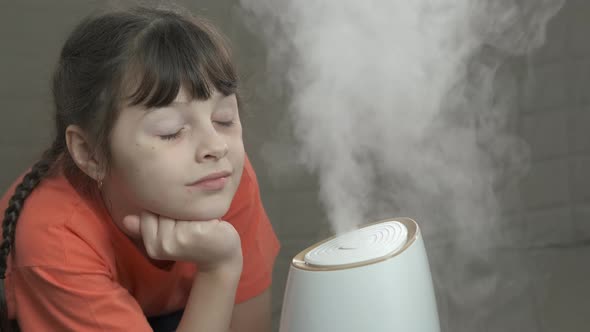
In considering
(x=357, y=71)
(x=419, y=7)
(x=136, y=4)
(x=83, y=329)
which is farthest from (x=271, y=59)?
(x=83, y=329)

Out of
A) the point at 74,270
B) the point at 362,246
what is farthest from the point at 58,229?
the point at 362,246

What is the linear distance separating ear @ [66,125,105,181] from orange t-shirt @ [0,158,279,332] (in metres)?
0.06

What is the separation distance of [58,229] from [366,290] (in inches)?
18.6

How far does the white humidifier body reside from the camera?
36.9 inches

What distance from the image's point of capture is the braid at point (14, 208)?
1163mm

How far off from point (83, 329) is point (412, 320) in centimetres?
47

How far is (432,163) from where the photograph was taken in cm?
170

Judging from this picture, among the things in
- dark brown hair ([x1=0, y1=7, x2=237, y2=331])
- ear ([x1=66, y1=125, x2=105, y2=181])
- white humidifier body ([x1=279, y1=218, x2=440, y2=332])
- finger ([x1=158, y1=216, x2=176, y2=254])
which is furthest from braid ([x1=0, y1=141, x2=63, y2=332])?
white humidifier body ([x1=279, y1=218, x2=440, y2=332])

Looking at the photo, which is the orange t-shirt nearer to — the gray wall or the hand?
the hand

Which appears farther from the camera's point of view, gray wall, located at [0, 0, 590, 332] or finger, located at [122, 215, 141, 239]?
gray wall, located at [0, 0, 590, 332]

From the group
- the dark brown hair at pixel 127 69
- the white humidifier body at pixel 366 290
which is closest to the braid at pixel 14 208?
the dark brown hair at pixel 127 69

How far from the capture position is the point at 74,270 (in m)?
1.10

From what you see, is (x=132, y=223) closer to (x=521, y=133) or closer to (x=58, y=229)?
(x=58, y=229)

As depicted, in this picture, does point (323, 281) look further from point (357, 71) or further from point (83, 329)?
point (357, 71)
